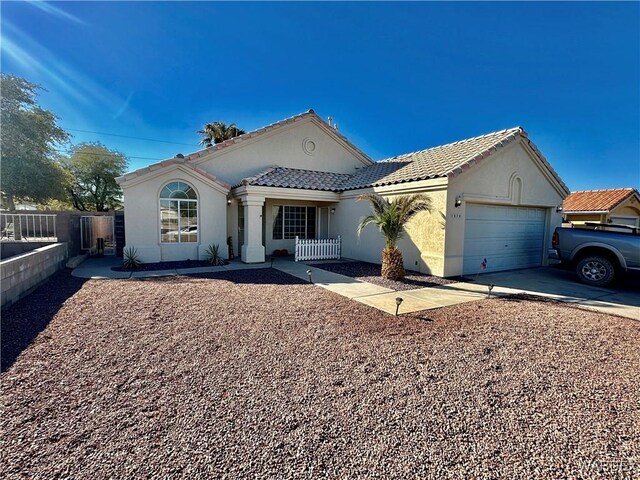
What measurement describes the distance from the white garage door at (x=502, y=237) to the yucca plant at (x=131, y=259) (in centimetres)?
1266

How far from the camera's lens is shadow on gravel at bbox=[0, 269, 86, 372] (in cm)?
443

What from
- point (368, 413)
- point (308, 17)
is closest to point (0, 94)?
point (308, 17)

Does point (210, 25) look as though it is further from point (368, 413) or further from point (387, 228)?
point (368, 413)

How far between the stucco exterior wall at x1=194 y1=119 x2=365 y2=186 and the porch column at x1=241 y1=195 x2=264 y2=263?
264 cm

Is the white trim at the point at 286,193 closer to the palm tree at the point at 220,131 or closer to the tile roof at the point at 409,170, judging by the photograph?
the tile roof at the point at 409,170

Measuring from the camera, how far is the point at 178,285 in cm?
871

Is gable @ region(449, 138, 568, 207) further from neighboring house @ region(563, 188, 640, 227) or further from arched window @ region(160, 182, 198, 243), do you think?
arched window @ region(160, 182, 198, 243)

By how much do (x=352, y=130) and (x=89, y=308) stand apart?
20.2 m

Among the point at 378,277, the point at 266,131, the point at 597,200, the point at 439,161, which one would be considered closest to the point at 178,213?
the point at 266,131

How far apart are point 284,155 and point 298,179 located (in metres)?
2.18

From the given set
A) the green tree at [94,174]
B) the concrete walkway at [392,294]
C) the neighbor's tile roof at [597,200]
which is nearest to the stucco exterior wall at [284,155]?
the concrete walkway at [392,294]

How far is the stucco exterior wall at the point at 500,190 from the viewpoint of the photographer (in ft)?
33.1

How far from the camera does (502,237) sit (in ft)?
39.3

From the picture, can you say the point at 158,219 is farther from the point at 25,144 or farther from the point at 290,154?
the point at 25,144
